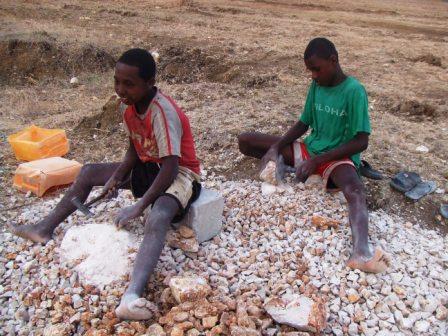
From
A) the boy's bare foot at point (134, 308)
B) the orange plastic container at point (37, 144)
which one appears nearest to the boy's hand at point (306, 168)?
the boy's bare foot at point (134, 308)

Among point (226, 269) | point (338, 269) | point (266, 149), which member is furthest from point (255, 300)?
point (266, 149)

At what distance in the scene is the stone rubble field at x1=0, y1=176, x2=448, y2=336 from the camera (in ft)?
8.41

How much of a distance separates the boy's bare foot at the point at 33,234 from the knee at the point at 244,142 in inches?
76.2

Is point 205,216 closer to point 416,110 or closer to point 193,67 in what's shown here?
point 416,110

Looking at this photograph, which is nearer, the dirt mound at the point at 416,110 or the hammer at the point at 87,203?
the hammer at the point at 87,203

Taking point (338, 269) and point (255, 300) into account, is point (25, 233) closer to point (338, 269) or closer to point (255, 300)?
point (255, 300)

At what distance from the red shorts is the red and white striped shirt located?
1.08 m

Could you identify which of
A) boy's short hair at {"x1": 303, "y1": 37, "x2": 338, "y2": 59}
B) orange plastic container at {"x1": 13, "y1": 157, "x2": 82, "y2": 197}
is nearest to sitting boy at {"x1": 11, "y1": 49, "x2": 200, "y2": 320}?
orange plastic container at {"x1": 13, "y1": 157, "x2": 82, "y2": 197}

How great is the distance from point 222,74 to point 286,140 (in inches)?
142

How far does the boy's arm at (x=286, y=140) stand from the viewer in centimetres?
412

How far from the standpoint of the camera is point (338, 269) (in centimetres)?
305

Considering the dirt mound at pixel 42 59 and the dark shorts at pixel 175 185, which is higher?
the dark shorts at pixel 175 185

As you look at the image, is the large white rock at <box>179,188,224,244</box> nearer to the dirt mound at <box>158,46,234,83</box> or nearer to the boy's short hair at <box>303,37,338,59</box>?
the boy's short hair at <box>303,37,338,59</box>

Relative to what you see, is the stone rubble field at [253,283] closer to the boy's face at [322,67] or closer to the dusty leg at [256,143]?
the dusty leg at [256,143]
